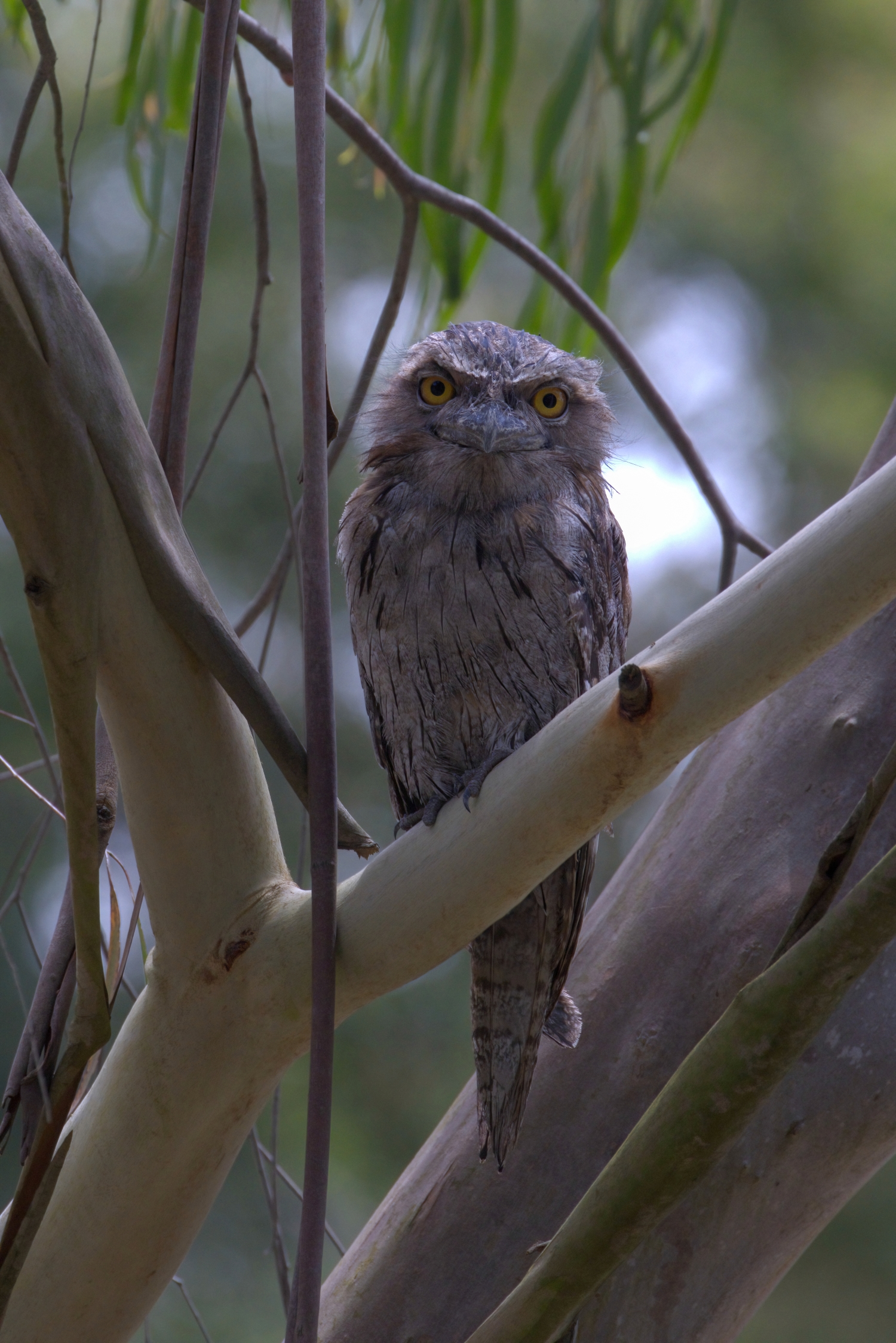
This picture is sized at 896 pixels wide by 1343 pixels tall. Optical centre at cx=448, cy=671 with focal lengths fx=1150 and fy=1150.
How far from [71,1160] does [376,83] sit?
5.68 feet

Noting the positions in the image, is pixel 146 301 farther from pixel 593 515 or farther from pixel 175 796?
pixel 175 796

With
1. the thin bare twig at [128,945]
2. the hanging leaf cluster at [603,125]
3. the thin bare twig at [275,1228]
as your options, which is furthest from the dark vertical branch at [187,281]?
the hanging leaf cluster at [603,125]

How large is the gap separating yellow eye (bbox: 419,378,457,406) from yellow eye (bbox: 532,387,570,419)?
0.43 ft

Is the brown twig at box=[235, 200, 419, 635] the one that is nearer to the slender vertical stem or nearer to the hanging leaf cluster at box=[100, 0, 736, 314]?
the hanging leaf cluster at box=[100, 0, 736, 314]

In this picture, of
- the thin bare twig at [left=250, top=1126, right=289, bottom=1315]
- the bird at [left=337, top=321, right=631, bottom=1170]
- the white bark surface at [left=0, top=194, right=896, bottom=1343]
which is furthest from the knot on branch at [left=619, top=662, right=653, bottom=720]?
the thin bare twig at [left=250, top=1126, right=289, bottom=1315]

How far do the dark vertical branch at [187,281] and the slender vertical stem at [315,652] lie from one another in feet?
0.62

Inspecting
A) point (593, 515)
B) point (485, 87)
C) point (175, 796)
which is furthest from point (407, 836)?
point (485, 87)

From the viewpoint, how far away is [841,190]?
605 cm

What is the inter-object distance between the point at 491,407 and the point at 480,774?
2.05 ft

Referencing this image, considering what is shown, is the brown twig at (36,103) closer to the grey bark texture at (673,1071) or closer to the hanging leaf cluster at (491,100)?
the hanging leaf cluster at (491,100)

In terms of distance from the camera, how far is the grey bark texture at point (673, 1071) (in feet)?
4.61

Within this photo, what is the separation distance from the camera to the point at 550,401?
1814 mm

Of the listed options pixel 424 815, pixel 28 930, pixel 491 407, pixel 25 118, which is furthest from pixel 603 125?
pixel 28 930

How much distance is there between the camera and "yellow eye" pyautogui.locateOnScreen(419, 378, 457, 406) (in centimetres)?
178
